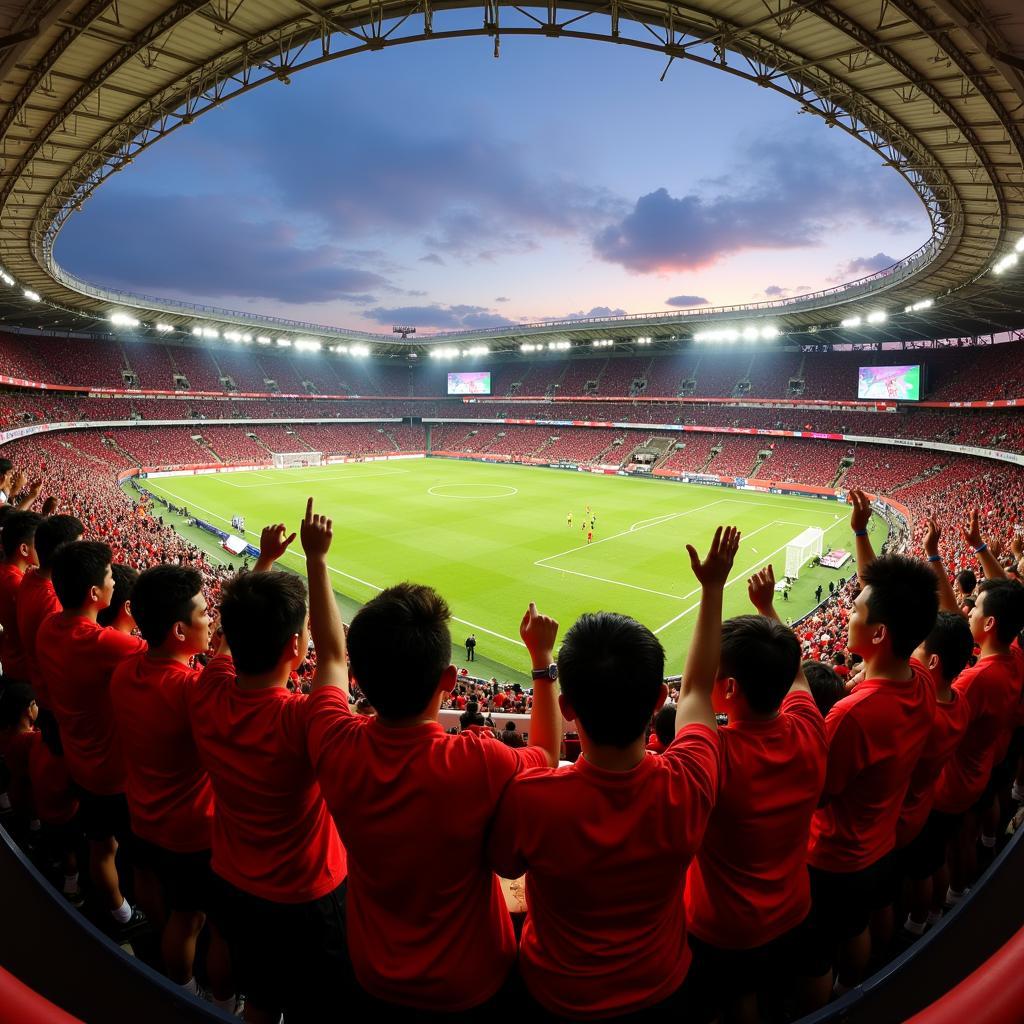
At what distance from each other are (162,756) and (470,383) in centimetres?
7869

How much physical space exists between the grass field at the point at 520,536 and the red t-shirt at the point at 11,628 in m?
13.2

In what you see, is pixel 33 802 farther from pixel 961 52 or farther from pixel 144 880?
pixel 961 52

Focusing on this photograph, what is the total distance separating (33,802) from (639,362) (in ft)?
240

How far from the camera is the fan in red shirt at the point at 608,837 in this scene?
6.66 ft

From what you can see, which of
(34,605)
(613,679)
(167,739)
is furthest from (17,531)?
(613,679)

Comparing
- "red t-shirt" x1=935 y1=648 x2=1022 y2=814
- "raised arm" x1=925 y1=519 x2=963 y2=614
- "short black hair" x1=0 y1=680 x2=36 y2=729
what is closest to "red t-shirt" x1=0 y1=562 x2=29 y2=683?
"short black hair" x1=0 y1=680 x2=36 y2=729

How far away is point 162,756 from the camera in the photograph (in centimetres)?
324

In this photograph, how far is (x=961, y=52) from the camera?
13.4 meters

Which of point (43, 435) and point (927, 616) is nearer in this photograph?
point (927, 616)

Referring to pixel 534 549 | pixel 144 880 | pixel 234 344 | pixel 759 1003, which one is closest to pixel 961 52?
pixel 759 1003

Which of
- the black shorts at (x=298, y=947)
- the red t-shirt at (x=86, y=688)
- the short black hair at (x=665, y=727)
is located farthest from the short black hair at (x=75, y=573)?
the short black hair at (x=665, y=727)

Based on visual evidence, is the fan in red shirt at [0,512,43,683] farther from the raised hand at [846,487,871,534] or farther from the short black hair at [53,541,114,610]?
the raised hand at [846,487,871,534]

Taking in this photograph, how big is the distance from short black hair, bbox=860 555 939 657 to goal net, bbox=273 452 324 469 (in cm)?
6283

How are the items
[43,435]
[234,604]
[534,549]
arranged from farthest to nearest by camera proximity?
[43,435], [534,549], [234,604]
